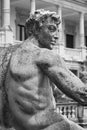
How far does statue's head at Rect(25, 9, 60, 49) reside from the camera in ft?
6.64

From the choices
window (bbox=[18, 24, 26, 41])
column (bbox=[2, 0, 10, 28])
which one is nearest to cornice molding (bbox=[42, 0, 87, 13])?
window (bbox=[18, 24, 26, 41])

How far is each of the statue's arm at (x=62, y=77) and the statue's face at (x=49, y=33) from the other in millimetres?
106

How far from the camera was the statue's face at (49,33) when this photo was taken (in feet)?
6.66

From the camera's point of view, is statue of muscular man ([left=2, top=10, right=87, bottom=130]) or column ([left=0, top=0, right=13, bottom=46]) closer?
statue of muscular man ([left=2, top=10, right=87, bottom=130])

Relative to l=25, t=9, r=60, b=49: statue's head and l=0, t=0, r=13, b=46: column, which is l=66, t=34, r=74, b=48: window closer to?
l=0, t=0, r=13, b=46: column

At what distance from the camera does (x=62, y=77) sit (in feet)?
6.26

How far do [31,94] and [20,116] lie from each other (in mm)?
128

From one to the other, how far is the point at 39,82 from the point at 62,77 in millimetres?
128

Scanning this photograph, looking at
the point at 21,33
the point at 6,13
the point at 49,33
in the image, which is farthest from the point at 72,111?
the point at 21,33

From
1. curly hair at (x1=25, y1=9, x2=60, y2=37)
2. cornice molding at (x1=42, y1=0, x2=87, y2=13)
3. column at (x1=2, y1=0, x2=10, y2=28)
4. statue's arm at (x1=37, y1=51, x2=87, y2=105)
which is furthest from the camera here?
cornice molding at (x1=42, y1=0, x2=87, y2=13)

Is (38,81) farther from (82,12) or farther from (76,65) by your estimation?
(82,12)

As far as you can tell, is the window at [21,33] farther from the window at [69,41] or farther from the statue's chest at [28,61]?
the statue's chest at [28,61]

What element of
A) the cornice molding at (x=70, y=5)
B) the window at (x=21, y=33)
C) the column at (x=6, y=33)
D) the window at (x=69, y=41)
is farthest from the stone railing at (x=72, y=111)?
the window at (x=69, y=41)

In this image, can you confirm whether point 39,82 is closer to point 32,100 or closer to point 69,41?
point 32,100
